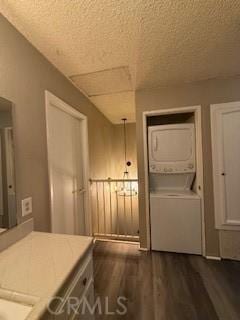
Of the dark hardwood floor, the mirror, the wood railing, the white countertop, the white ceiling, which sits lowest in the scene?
the dark hardwood floor

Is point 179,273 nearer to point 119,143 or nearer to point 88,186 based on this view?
point 88,186

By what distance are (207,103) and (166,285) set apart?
2.14 metres

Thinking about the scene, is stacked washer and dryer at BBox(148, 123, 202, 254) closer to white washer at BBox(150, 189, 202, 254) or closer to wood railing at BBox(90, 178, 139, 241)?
white washer at BBox(150, 189, 202, 254)

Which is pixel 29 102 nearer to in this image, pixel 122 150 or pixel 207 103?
pixel 207 103

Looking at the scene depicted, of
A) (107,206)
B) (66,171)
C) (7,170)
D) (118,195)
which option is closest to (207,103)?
(66,171)

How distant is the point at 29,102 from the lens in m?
1.38

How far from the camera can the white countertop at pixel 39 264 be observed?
67cm

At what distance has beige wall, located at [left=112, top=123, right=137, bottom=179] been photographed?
4773mm

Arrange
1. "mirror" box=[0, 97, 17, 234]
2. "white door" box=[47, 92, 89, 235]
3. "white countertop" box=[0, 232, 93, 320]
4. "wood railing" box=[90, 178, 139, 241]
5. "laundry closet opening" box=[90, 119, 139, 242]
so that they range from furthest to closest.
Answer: "laundry closet opening" box=[90, 119, 139, 242], "wood railing" box=[90, 178, 139, 241], "white door" box=[47, 92, 89, 235], "mirror" box=[0, 97, 17, 234], "white countertop" box=[0, 232, 93, 320]

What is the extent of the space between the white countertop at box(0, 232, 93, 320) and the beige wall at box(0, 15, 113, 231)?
0.35 m

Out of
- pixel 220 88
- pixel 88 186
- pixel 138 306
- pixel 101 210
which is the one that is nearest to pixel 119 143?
pixel 101 210

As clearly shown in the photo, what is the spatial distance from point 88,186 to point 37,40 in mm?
1775

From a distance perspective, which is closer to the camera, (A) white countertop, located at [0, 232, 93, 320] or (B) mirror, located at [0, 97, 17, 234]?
(A) white countertop, located at [0, 232, 93, 320]
